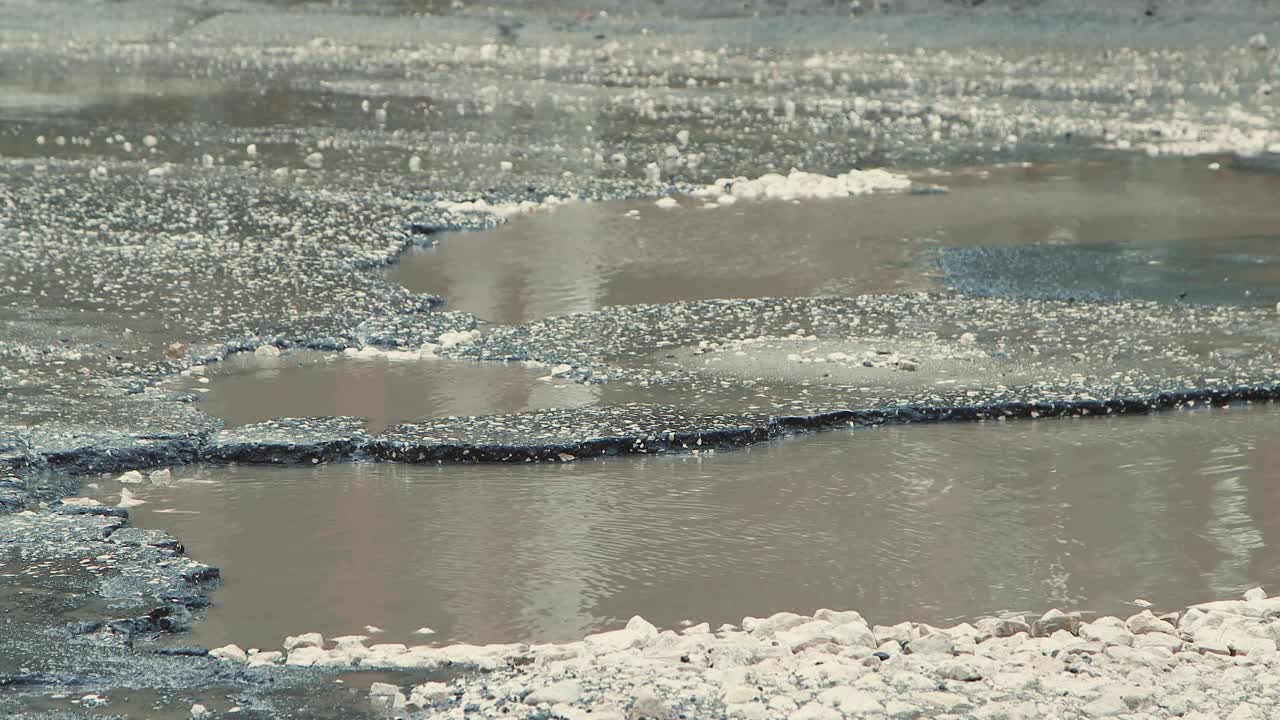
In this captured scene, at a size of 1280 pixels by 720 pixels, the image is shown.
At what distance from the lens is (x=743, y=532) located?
5.27 m

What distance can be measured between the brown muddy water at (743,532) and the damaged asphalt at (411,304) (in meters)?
0.20

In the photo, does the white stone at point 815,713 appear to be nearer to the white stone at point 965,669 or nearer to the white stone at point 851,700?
the white stone at point 851,700

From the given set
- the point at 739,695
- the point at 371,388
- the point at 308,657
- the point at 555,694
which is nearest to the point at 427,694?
the point at 555,694

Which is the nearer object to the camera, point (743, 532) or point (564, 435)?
point (743, 532)

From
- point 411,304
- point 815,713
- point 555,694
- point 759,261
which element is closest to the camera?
point 815,713

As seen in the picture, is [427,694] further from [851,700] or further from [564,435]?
[564,435]

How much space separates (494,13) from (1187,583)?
18.7 metres

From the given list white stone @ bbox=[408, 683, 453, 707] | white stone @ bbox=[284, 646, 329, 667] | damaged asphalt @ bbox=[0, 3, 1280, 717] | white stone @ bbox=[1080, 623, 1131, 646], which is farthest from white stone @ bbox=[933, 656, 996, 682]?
white stone @ bbox=[284, 646, 329, 667]

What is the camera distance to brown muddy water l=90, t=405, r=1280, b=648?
4.69 m

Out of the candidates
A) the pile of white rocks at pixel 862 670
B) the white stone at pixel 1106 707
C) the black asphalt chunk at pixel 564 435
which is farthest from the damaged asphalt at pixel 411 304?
the white stone at pixel 1106 707

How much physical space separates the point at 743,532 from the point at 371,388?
1995 mm

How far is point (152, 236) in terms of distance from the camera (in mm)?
9133

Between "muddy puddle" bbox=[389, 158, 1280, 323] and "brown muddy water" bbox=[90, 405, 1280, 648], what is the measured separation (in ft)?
7.26

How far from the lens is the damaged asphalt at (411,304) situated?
490cm
